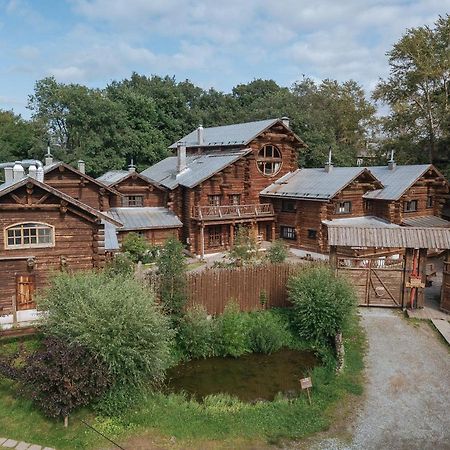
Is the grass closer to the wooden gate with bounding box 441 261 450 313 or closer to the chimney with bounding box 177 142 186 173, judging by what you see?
the wooden gate with bounding box 441 261 450 313

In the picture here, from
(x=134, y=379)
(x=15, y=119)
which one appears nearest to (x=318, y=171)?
(x=134, y=379)

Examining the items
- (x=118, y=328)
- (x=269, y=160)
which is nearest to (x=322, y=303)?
(x=118, y=328)

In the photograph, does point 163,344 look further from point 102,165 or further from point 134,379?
point 102,165

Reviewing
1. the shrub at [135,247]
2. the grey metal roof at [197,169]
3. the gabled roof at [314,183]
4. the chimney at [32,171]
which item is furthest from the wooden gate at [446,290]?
the chimney at [32,171]

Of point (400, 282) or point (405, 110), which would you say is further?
point (405, 110)

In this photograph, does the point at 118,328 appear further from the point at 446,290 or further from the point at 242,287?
the point at 446,290

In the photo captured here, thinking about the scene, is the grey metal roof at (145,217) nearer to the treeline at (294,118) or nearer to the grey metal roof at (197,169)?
the grey metal roof at (197,169)

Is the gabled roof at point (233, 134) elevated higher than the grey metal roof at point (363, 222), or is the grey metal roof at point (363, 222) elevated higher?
the gabled roof at point (233, 134)
